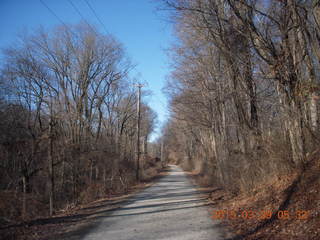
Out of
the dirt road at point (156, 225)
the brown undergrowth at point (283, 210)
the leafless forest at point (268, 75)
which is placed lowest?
the dirt road at point (156, 225)

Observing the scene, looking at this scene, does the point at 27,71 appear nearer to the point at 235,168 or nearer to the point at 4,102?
the point at 4,102

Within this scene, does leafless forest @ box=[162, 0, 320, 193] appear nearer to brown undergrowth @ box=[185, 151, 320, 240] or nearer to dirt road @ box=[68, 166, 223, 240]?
brown undergrowth @ box=[185, 151, 320, 240]

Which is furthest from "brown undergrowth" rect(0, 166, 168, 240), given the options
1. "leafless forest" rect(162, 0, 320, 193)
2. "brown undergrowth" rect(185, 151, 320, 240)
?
"leafless forest" rect(162, 0, 320, 193)

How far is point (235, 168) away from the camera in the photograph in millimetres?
11672

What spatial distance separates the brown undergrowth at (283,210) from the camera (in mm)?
5190

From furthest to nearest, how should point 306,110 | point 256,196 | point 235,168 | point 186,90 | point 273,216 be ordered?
point 186,90 < point 235,168 < point 256,196 < point 306,110 < point 273,216

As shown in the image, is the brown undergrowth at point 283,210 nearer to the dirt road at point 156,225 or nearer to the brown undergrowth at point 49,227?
the dirt road at point 156,225

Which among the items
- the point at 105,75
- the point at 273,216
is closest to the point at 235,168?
the point at 273,216

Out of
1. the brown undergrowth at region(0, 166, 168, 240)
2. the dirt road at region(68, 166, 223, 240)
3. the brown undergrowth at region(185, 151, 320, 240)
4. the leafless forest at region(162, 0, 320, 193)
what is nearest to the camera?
the brown undergrowth at region(185, 151, 320, 240)

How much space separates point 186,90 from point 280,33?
34.7 feet

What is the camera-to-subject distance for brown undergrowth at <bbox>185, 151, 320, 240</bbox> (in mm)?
5190

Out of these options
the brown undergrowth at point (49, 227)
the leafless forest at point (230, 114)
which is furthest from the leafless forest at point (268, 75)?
the brown undergrowth at point (49, 227)

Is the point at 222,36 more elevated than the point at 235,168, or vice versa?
the point at 222,36

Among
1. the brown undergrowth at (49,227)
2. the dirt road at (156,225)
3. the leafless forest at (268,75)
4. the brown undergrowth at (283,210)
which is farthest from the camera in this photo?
the leafless forest at (268,75)
